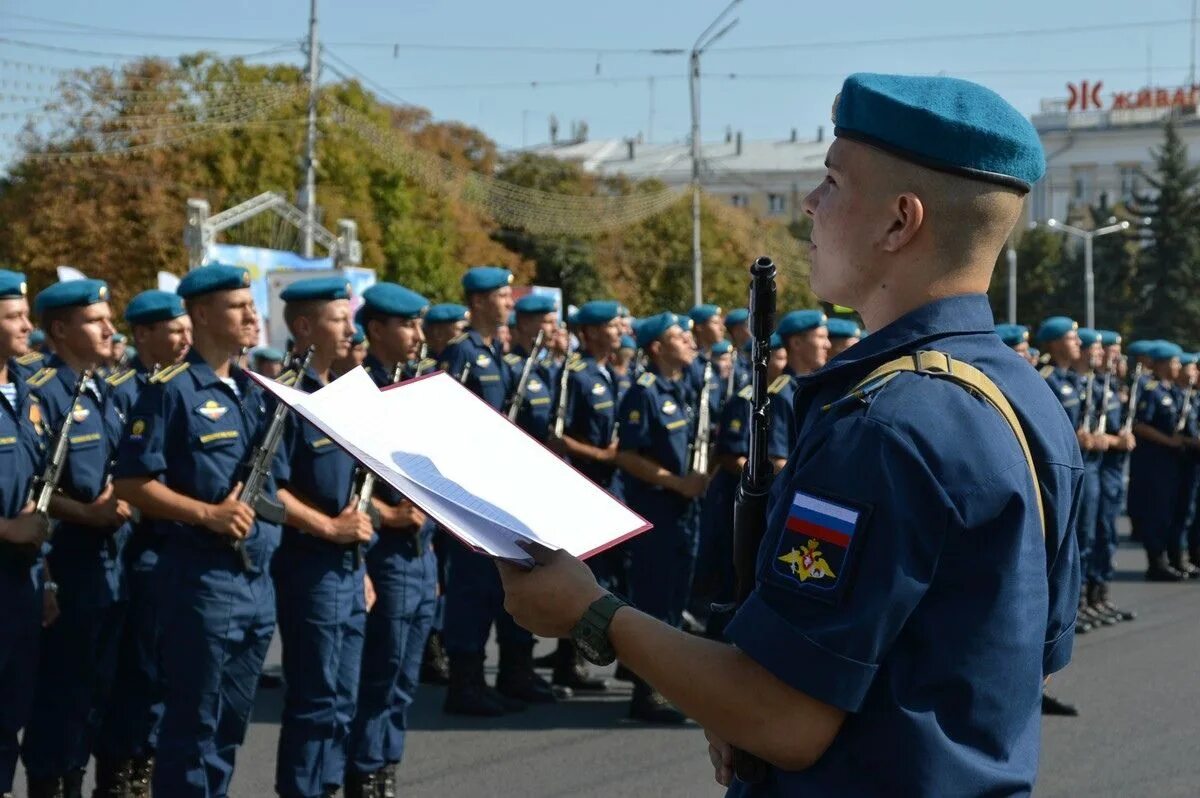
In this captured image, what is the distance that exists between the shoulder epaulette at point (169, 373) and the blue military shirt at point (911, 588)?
385cm

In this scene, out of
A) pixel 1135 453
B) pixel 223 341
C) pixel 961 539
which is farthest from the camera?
pixel 1135 453

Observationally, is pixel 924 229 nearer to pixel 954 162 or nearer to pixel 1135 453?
pixel 954 162

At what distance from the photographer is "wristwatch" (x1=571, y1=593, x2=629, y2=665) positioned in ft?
6.75

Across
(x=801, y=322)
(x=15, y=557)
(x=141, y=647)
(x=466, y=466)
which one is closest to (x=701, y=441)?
(x=801, y=322)

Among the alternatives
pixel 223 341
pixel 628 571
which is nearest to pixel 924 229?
pixel 223 341

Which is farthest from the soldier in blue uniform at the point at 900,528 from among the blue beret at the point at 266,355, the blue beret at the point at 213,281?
the blue beret at the point at 266,355

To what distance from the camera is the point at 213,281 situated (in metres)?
5.61

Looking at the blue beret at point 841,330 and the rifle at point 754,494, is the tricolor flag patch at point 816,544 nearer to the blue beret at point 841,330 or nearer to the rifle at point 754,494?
the rifle at point 754,494

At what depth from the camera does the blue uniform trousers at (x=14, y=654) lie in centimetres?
555

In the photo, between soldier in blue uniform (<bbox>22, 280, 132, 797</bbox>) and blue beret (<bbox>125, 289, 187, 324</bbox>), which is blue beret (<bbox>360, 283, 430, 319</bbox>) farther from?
soldier in blue uniform (<bbox>22, 280, 132, 797</bbox>)

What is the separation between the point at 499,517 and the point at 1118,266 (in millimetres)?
65237

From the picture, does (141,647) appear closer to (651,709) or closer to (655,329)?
(651,709)

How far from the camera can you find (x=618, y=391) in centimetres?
1014

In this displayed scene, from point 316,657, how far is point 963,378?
4080 millimetres
